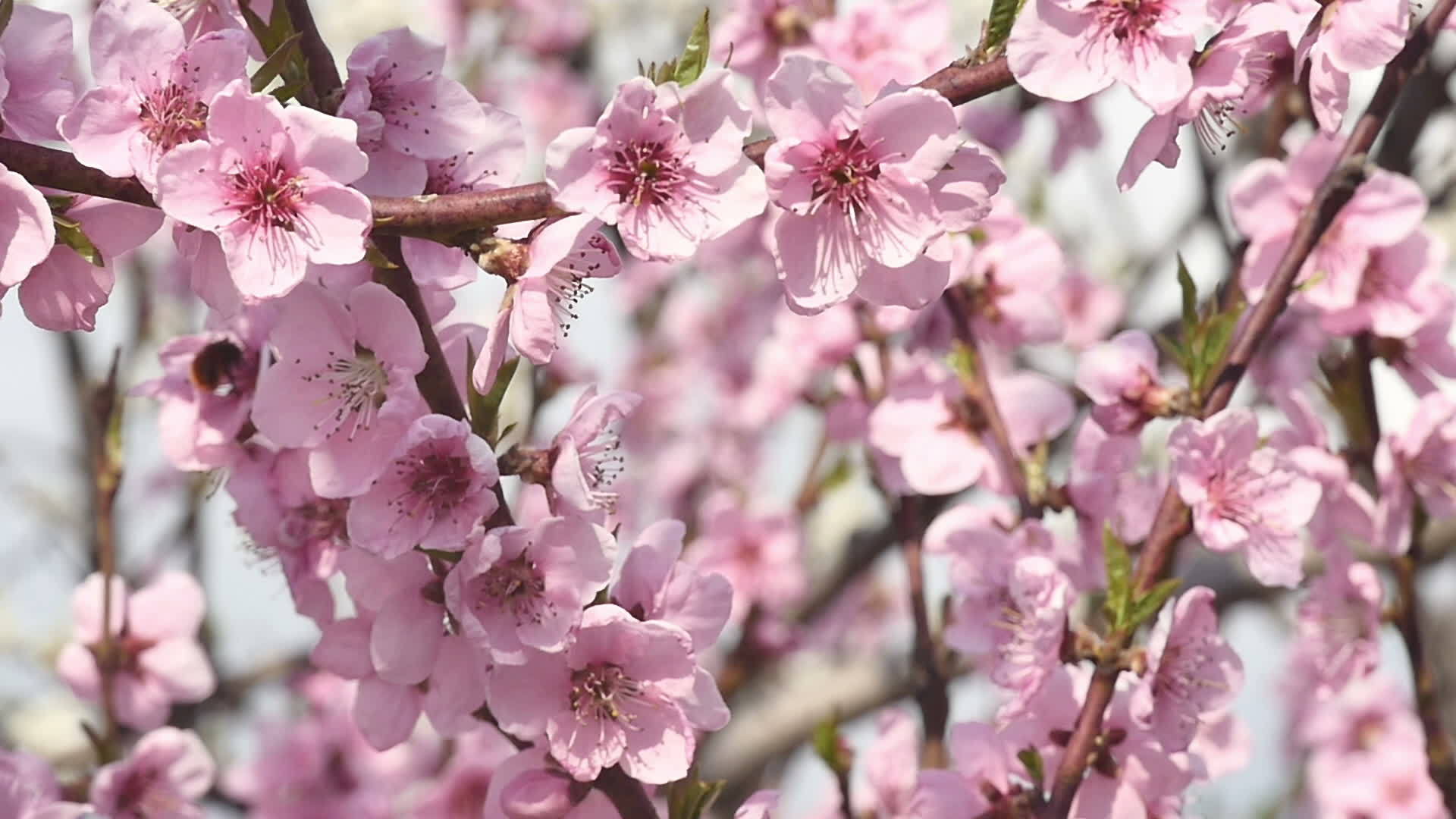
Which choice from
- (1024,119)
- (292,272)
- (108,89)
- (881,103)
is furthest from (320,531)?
(1024,119)

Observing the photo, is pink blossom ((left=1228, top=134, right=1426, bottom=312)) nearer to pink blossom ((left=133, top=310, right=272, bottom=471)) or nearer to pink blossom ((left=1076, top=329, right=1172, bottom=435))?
pink blossom ((left=1076, top=329, right=1172, bottom=435))

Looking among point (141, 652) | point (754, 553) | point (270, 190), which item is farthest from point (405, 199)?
point (754, 553)

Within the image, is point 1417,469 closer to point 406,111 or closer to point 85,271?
point 406,111

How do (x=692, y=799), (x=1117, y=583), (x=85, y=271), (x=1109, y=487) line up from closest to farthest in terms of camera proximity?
(x=85, y=271)
(x=692, y=799)
(x=1117, y=583)
(x=1109, y=487)

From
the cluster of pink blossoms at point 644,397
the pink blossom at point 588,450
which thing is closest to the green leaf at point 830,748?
the cluster of pink blossoms at point 644,397

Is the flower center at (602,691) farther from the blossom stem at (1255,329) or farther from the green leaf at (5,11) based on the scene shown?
the green leaf at (5,11)

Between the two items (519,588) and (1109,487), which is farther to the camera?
(1109,487)
